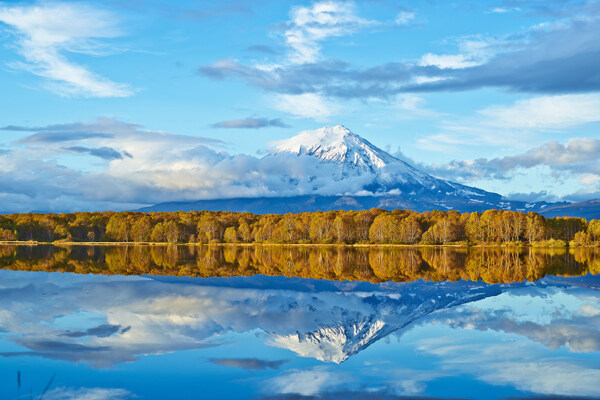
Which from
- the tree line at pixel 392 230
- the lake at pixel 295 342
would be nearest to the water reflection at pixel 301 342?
the lake at pixel 295 342

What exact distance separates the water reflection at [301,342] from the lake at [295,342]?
7cm

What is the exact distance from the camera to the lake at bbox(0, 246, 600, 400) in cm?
1759

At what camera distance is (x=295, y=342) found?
78.9 feet

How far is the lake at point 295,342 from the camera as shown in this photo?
17.6 meters

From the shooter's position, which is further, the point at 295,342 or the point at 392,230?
the point at 392,230

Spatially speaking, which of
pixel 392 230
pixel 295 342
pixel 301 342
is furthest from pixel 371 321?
pixel 392 230

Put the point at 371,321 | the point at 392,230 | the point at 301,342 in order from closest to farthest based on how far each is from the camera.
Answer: the point at 301,342 → the point at 371,321 → the point at 392,230

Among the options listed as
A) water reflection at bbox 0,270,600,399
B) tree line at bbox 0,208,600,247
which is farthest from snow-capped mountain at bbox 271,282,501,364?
tree line at bbox 0,208,600,247

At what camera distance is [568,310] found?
112ft

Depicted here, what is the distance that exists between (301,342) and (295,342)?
0.47 m

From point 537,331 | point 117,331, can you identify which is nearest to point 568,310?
point 537,331

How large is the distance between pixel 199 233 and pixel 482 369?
17562 cm

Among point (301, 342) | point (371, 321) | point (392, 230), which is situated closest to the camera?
point (301, 342)

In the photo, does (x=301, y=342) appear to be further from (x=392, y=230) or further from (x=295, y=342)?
(x=392, y=230)
